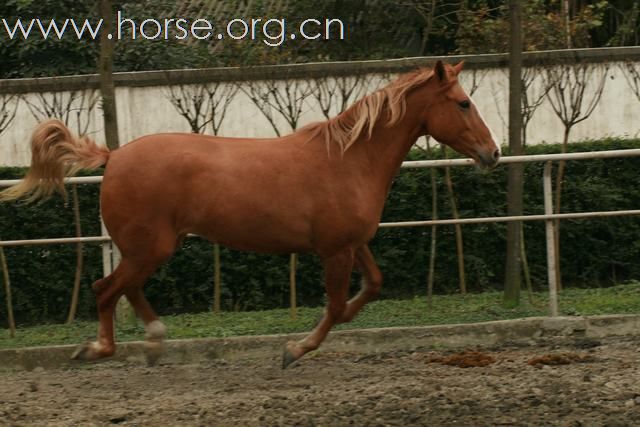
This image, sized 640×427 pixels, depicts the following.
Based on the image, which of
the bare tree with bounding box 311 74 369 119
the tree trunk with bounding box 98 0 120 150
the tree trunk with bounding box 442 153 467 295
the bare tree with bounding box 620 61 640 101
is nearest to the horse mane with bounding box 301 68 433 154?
the tree trunk with bounding box 442 153 467 295

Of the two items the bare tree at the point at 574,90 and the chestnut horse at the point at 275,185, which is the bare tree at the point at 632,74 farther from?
the chestnut horse at the point at 275,185

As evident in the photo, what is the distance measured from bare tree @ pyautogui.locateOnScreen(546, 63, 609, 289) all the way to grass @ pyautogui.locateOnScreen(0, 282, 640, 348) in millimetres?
2714

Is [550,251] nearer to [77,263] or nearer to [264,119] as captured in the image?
[77,263]

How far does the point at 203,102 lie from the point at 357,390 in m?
6.36

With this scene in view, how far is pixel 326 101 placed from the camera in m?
12.3

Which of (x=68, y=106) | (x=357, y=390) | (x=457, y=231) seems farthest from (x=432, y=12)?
(x=357, y=390)

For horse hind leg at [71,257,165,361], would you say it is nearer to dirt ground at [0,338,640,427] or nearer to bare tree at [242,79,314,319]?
dirt ground at [0,338,640,427]

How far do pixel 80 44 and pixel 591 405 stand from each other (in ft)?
32.8

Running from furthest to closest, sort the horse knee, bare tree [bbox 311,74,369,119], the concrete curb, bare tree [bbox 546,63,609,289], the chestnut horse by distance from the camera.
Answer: bare tree [bbox 311,74,369,119]
bare tree [bbox 546,63,609,289]
the concrete curb
the horse knee
the chestnut horse

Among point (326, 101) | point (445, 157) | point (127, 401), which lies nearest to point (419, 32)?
point (326, 101)

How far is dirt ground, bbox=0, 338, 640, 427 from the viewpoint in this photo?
5789 mm

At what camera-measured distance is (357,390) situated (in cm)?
647

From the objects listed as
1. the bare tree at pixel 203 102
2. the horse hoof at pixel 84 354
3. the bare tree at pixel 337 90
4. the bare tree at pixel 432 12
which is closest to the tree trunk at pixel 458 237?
the bare tree at pixel 337 90

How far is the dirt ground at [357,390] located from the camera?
5.79 m
